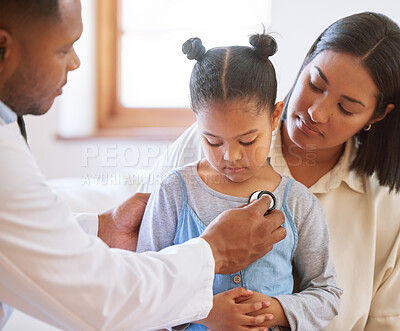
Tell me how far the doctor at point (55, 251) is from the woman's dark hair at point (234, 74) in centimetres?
31

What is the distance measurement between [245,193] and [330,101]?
40 cm

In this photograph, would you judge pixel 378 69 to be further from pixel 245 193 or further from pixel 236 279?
pixel 236 279

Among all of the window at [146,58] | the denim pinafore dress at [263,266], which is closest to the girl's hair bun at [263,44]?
the denim pinafore dress at [263,266]

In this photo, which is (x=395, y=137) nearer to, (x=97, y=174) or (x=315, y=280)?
(x=315, y=280)

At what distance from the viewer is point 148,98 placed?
3.29 metres

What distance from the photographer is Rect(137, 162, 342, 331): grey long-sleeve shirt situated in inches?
51.3

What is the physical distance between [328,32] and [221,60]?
0.49 meters

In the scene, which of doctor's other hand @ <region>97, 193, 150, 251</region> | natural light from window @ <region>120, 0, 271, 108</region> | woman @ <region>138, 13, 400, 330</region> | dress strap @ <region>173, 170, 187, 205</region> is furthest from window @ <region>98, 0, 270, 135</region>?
dress strap @ <region>173, 170, 187, 205</region>

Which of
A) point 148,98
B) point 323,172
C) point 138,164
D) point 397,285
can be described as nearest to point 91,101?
point 148,98

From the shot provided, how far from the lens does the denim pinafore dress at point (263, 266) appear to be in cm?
127

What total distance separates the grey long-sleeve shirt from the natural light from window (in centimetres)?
187

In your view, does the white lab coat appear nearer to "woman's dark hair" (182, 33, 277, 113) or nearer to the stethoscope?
the stethoscope

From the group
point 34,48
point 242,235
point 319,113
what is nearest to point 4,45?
point 34,48

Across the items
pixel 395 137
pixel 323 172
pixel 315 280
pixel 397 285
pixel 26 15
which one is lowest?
pixel 397 285
